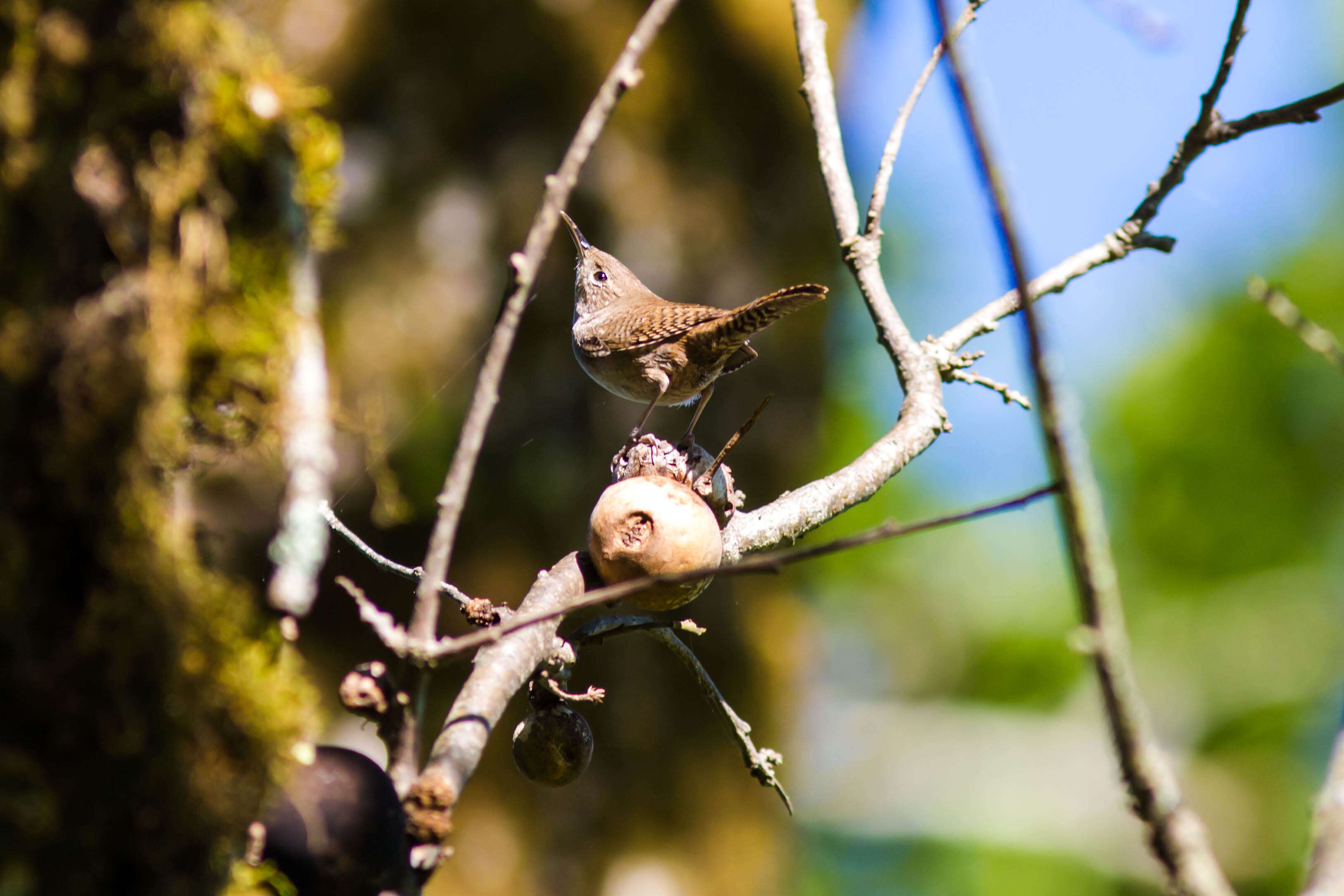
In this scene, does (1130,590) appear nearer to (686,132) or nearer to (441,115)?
(686,132)

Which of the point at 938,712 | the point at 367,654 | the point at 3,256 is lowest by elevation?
the point at 3,256

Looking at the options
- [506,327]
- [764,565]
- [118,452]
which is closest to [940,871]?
[764,565]

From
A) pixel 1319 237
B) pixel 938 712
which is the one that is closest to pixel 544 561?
pixel 938 712

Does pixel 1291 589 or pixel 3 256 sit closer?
pixel 3 256

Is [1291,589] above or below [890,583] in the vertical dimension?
below

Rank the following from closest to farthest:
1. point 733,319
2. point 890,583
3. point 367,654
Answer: point 733,319 < point 367,654 < point 890,583

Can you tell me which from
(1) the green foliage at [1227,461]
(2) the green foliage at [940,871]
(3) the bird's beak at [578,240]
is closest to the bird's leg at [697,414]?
(3) the bird's beak at [578,240]
